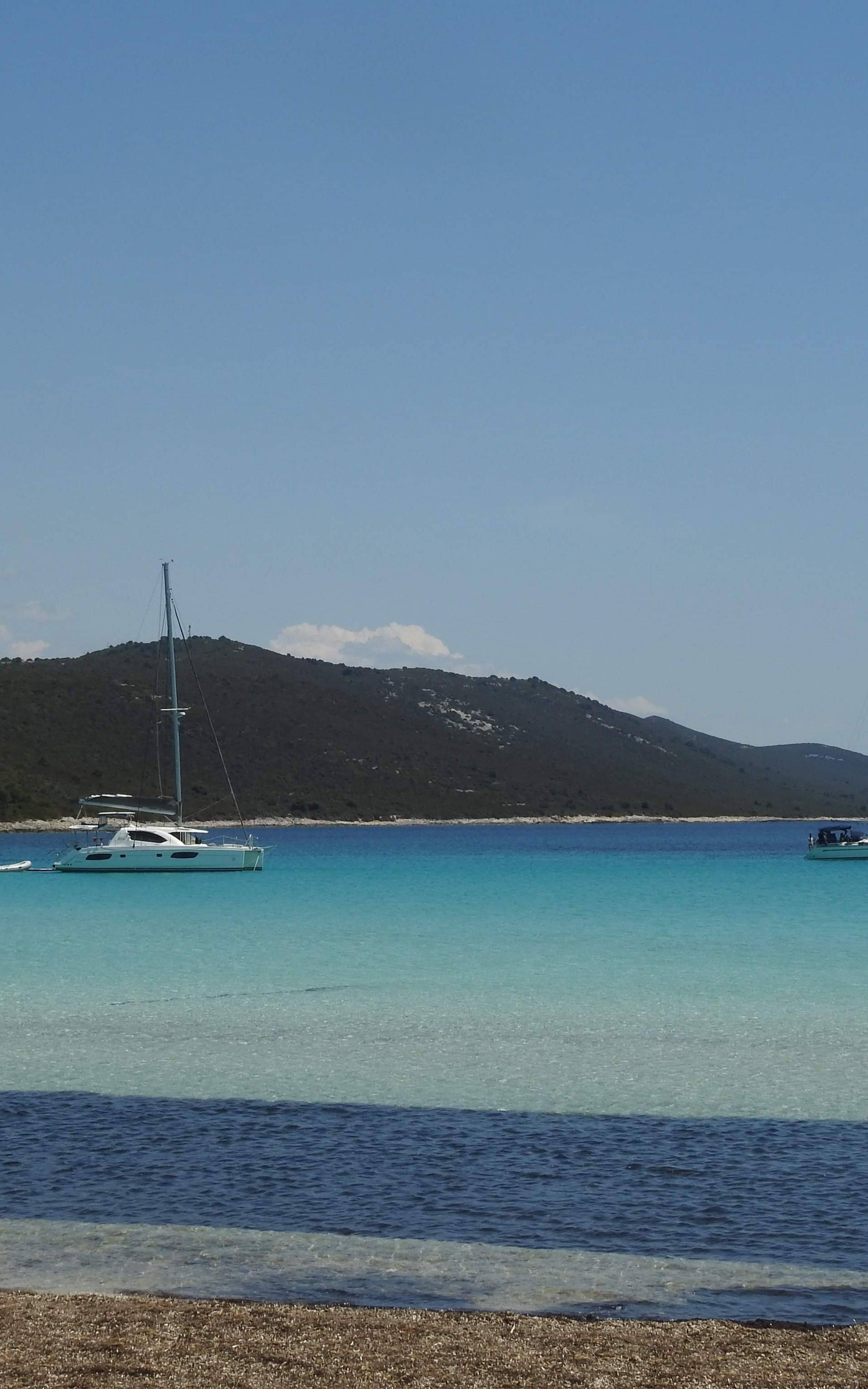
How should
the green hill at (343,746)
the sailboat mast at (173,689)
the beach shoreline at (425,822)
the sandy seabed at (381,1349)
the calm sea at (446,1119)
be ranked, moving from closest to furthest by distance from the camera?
the sandy seabed at (381,1349) → the calm sea at (446,1119) → the sailboat mast at (173,689) → the beach shoreline at (425,822) → the green hill at (343,746)

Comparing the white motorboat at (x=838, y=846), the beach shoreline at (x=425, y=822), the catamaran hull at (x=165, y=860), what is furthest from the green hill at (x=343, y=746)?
the white motorboat at (x=838, y=846)

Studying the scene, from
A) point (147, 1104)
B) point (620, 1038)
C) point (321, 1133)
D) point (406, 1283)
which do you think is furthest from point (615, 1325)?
point (620, 1038)

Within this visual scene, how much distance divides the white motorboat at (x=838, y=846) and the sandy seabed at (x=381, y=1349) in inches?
2803

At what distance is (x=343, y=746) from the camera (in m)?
135

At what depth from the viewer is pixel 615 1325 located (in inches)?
279

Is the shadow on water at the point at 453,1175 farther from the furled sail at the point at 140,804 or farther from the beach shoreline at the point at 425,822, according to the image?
the beach shoreline at the point at 425,822

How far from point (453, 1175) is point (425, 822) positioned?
395 ft

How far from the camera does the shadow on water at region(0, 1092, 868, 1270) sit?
9.07 metres

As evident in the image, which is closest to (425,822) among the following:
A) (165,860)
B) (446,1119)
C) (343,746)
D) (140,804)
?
(343,746)

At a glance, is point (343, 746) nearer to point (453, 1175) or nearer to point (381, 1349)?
point (453, 1175)

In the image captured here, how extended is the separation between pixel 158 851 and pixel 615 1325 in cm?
5256

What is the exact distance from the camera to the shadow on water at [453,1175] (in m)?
9.07

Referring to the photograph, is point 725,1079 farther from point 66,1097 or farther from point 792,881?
point 792,881

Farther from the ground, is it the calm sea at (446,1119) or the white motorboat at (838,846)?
the calm sea at (446,1119)
